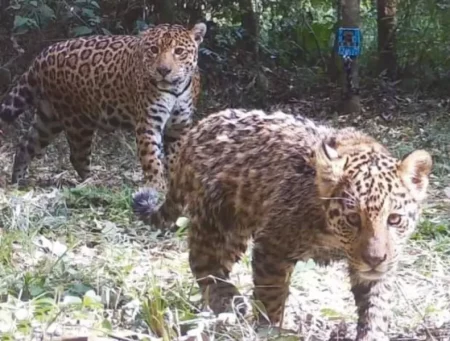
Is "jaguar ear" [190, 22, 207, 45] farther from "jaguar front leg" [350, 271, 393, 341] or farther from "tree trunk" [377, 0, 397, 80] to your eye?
"jaguar front leg" [350, 271, 393, 341]

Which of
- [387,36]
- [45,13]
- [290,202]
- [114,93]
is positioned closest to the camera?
[290,202]

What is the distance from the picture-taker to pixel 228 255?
5.13 meters

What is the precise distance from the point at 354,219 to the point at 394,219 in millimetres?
153

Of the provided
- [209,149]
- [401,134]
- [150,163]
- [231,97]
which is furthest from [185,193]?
[231,97]

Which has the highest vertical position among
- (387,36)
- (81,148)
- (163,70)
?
(163,70)

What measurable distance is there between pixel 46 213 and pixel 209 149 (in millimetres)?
2128

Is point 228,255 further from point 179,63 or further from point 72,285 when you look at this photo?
point 179,63

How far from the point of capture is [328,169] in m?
4.45

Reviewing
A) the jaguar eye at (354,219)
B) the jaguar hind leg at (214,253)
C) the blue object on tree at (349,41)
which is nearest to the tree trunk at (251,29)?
the blue object on tree at (349,41)

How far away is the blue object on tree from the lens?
10359 mm

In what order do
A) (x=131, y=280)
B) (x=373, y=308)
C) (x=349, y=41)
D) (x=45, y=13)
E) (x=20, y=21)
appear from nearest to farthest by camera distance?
1. (x=373, y=308)
2. (x=131, y=280)
3. (x=20, y=21)
4. (x=45, y=13)
5. (x=349, y=41)

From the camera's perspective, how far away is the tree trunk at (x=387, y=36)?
11961mm

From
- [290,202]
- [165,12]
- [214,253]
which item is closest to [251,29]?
[165,12]

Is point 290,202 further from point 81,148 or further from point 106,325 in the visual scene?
point 81,148
